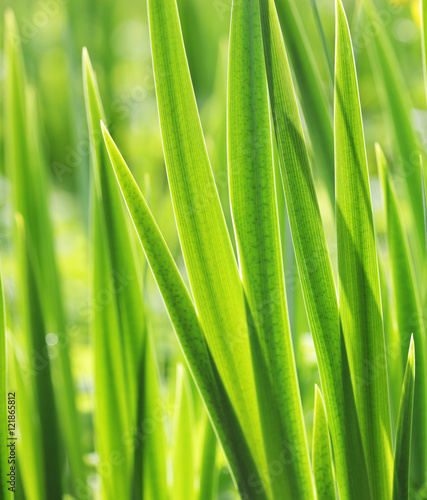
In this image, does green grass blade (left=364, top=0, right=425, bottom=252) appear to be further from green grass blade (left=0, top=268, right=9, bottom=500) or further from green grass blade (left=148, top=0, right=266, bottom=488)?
green grass blade (left=0, top=268, right=9, bottom=500)

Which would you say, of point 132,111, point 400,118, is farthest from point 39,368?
point 132,111

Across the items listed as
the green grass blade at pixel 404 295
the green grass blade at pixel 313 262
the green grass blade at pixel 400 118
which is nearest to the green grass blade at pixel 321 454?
the green grass blade at pixel 313 262

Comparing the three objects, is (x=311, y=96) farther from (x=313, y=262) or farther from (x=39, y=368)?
(x=39, y=368)

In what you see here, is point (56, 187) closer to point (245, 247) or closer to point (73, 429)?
point (73, 429)

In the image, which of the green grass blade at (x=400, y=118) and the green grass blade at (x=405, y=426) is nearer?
the green grass blade at (x=405, y=426)

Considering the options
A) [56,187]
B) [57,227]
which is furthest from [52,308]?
[56,187]

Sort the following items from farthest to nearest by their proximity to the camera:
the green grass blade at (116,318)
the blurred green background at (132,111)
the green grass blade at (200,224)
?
the blurred green background at (132,111) → the green grass blade at (116,318) → the green grass blade at (200,224)

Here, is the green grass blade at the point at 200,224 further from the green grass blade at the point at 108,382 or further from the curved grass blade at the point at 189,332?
the green grass blade at the point at 108,382
